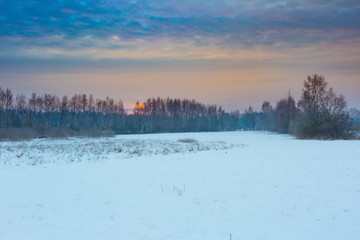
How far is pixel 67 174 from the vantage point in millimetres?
16750

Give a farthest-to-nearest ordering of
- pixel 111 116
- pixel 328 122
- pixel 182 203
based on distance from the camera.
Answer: pixel 111 116
pixel 328 122
pixel 182 203

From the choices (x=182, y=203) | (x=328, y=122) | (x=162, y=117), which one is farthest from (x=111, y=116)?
(x=182, y=203)

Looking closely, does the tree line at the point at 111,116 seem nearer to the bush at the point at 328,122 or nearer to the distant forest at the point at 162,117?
the distant forest at the point at 162,117

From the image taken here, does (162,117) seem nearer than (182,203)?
No

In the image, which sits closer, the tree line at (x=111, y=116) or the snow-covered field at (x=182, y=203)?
the snow-covered field at (x=182, y=203)

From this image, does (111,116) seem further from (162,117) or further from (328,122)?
(328,122)

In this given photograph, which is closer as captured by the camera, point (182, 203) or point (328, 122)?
point (182, 203)

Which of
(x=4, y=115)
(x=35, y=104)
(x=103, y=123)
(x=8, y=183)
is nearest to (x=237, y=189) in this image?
(x=8, y=183)

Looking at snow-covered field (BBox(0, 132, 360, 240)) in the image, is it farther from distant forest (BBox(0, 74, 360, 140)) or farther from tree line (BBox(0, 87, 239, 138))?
tree line (BBox(0, 87, 239, 138))

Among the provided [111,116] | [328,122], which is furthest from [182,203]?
[111,116]

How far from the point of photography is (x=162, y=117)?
145875mm

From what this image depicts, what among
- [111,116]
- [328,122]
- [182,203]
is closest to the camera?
[182,203]

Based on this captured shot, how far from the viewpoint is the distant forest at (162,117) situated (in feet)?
A: 161

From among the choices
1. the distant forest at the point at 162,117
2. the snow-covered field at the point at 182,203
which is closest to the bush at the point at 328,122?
the distant forest at the point at 162,117
